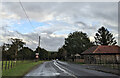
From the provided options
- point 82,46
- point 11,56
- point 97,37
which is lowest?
point 11,56

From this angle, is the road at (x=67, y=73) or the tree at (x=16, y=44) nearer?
the road at (x=67, y=73)

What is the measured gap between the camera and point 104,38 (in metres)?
88.2

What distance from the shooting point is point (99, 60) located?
41.0 m

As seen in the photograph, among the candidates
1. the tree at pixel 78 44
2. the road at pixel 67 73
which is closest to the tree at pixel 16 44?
the tree at pixel 78 44

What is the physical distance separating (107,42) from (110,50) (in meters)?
44.1

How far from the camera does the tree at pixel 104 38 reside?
87375mm

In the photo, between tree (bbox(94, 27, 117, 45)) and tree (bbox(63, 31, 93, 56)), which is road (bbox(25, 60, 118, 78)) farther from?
tree (bbox(94, 27, 117, 45))

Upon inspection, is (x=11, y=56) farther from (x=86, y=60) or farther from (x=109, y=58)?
(x=109, y=58)

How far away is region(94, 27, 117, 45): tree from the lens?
87.4 meters

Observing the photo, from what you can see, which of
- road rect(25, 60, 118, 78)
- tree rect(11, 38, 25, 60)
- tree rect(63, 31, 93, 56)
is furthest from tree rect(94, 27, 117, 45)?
road rect(25, 60, 118, 78)

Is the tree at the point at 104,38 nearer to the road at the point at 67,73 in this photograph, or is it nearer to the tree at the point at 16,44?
the tree at the point at 16,44

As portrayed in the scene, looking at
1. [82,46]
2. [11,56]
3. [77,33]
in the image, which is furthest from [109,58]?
[11,56]

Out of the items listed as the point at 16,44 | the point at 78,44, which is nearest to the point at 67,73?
the point at 78,44

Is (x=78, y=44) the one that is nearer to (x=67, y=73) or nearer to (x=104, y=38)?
(x=104, y=38)
